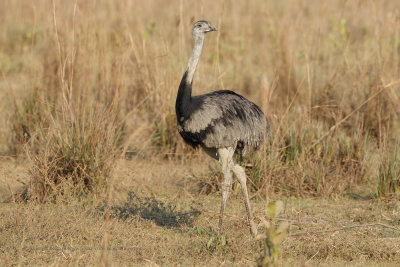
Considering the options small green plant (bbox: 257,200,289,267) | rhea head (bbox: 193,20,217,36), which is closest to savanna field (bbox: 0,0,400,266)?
small green plant (bbox: 257,200,289,267)

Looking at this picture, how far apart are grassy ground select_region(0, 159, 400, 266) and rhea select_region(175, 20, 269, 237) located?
37cm

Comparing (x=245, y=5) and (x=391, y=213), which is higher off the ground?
(x=245, y=5)

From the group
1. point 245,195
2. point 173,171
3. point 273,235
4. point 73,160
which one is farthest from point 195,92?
point 273,235

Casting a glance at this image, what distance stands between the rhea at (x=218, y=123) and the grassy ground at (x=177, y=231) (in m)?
0.37

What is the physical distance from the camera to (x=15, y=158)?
273 inches

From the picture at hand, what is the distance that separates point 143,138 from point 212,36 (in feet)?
7.94

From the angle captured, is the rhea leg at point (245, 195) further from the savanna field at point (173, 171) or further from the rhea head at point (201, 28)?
the rhea head at point (201, 28)

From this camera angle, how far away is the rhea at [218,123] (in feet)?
16.4

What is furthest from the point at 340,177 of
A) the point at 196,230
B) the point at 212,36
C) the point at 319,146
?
the point at 212,36

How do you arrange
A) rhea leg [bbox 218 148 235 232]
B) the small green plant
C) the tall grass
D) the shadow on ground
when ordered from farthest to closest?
the tall grass < the shadow on ground < rhea leg [bbox 218 148 235 232] < the small green plant

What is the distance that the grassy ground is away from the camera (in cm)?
454

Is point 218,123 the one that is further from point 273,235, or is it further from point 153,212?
point 273,235

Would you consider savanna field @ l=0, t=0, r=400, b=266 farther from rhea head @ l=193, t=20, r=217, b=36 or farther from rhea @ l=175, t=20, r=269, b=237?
rhea head @ l=193, t=20, r=217, b=36

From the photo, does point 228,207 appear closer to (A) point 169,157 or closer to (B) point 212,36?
(A) point 169,157
